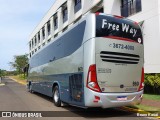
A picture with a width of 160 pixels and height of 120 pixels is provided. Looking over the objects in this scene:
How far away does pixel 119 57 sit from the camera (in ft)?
34.6

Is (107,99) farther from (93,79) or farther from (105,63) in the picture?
(105,63)

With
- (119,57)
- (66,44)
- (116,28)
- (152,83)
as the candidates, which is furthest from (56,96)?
(152,83)

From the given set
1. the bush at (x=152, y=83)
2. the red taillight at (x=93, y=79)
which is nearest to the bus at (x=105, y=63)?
the red taillight at (x=93, y=79)

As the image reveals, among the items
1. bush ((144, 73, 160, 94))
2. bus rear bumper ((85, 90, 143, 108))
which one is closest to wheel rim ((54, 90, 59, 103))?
bus rear bumper ((85, 90, 143, 108))

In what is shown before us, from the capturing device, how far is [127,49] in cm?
1077

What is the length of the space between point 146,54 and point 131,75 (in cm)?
731

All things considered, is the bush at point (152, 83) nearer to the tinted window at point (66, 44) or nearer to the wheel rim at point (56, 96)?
the wheel rim at point (56, 96)

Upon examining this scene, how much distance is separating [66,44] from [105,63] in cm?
317

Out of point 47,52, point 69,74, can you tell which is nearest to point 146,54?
point 47,52

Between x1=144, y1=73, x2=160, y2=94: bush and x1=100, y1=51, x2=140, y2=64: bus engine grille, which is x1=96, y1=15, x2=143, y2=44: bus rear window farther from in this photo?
x1=144, y1=73, x2=160, y2=94: bush

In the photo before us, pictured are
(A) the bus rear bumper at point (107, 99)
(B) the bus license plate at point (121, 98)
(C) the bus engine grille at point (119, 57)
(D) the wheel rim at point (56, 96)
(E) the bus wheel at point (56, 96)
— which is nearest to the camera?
(A) the bus rear bumper at point (107, 99)

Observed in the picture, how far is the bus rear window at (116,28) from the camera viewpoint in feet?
33.9

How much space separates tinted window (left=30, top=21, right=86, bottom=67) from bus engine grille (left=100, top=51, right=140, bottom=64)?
1198 mm

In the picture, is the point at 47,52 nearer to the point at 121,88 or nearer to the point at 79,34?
the point at 79,34
